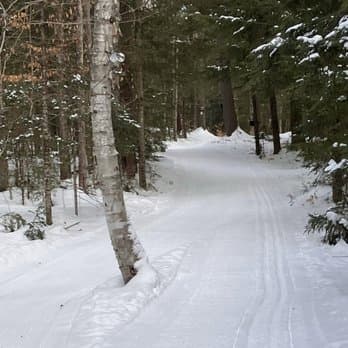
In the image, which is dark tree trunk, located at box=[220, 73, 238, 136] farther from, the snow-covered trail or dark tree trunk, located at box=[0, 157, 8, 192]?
dark tree trunk, located at box=[0, 157, 8, 192]

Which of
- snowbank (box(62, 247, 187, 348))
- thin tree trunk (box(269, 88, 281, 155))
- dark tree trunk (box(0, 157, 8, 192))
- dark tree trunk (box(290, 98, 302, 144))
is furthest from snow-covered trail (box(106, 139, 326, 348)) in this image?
thin tree trunk (box(269, 88, 281, 155))

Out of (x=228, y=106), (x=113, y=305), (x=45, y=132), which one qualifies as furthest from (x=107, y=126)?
(x=228, y=106)

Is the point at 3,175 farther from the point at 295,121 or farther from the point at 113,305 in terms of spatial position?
the point at 295,121

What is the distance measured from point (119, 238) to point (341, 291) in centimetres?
299

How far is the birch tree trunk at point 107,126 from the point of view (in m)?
6.24

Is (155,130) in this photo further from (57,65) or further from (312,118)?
(312,118)

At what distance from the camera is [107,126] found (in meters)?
6.33

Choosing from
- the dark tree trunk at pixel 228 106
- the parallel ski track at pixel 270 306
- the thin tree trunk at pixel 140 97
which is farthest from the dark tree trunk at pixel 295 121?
the dark tree trunk at pixel 228 106

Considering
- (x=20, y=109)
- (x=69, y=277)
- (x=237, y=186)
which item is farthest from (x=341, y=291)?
(x=237, y=186)

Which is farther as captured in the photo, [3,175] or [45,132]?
[3,175]

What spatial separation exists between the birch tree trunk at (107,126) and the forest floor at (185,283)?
59 centimetres

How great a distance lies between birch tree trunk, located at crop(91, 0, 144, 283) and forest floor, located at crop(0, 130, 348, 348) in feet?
1.92

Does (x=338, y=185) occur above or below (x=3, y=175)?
below

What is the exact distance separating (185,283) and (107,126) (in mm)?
2444
